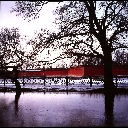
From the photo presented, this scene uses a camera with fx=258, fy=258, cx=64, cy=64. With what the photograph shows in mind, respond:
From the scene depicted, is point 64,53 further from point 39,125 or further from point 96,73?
point 39,125

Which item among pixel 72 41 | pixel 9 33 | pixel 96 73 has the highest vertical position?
pixel 9 33

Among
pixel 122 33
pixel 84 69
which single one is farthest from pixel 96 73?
pixel 122 33

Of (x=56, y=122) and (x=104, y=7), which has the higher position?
(x=104, y=7)

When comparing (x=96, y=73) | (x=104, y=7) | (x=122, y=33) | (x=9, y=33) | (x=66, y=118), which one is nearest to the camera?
(x=66, y=118)

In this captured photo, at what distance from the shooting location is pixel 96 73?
28.5 meters

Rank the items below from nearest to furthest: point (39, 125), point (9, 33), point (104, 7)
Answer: point (39, 125) → point (104, 7) → point (9, 33)

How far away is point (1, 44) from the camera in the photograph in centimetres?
4612

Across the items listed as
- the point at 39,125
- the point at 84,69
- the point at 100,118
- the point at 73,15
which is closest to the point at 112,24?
the point at 73,15

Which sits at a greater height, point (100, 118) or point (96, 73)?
point (96, 73)

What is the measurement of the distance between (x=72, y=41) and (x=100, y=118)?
12.0 m

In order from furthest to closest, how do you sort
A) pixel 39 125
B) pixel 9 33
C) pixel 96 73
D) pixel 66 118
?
pixel 9 33, pixel 96 73, pixel 66 118, pixel 39 125

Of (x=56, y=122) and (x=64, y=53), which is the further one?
(x=64, y=53)

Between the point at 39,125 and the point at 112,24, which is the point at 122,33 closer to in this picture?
the point at 112,24

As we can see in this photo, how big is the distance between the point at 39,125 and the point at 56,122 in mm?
665
